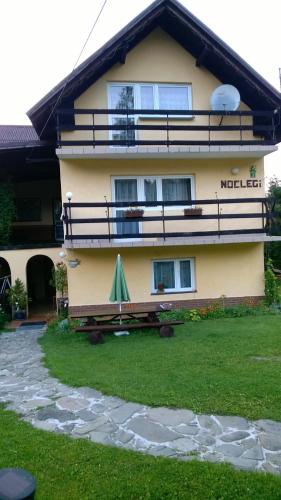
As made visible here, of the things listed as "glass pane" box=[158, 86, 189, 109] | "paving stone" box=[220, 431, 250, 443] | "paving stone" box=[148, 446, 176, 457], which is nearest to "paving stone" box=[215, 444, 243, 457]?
"paving stone" box=[220, 431, 250, 443]

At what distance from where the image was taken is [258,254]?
1283 centimetres

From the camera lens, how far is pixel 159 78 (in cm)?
1231

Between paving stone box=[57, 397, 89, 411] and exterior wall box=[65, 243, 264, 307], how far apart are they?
6.08 meters

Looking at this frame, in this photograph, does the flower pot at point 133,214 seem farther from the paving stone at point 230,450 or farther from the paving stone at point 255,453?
the paving stone at point 255,453

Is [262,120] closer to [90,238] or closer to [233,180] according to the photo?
[233,180]

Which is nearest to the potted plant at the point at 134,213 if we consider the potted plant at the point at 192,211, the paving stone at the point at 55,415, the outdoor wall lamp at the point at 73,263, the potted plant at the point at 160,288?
the potted plant at the point at 192,211

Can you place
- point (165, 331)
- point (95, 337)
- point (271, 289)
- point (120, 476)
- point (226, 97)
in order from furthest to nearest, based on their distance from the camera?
point (271, 289)
point (226, 97)
point (165, 331)
point (95, 337)
point (120, 476)

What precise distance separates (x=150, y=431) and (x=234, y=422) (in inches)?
40.9

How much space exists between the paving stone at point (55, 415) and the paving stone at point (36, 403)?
19cm

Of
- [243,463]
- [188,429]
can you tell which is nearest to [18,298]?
[188,429]

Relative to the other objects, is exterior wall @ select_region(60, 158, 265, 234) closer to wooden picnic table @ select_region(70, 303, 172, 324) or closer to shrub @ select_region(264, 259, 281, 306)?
shrub @ select_region(264, 259, 281, 306)

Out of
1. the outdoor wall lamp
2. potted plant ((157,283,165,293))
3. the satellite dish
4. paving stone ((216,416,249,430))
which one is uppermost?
the satellite dish

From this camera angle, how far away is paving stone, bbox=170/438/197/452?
4305mm

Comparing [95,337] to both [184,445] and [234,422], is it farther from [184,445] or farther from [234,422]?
[184,445]
